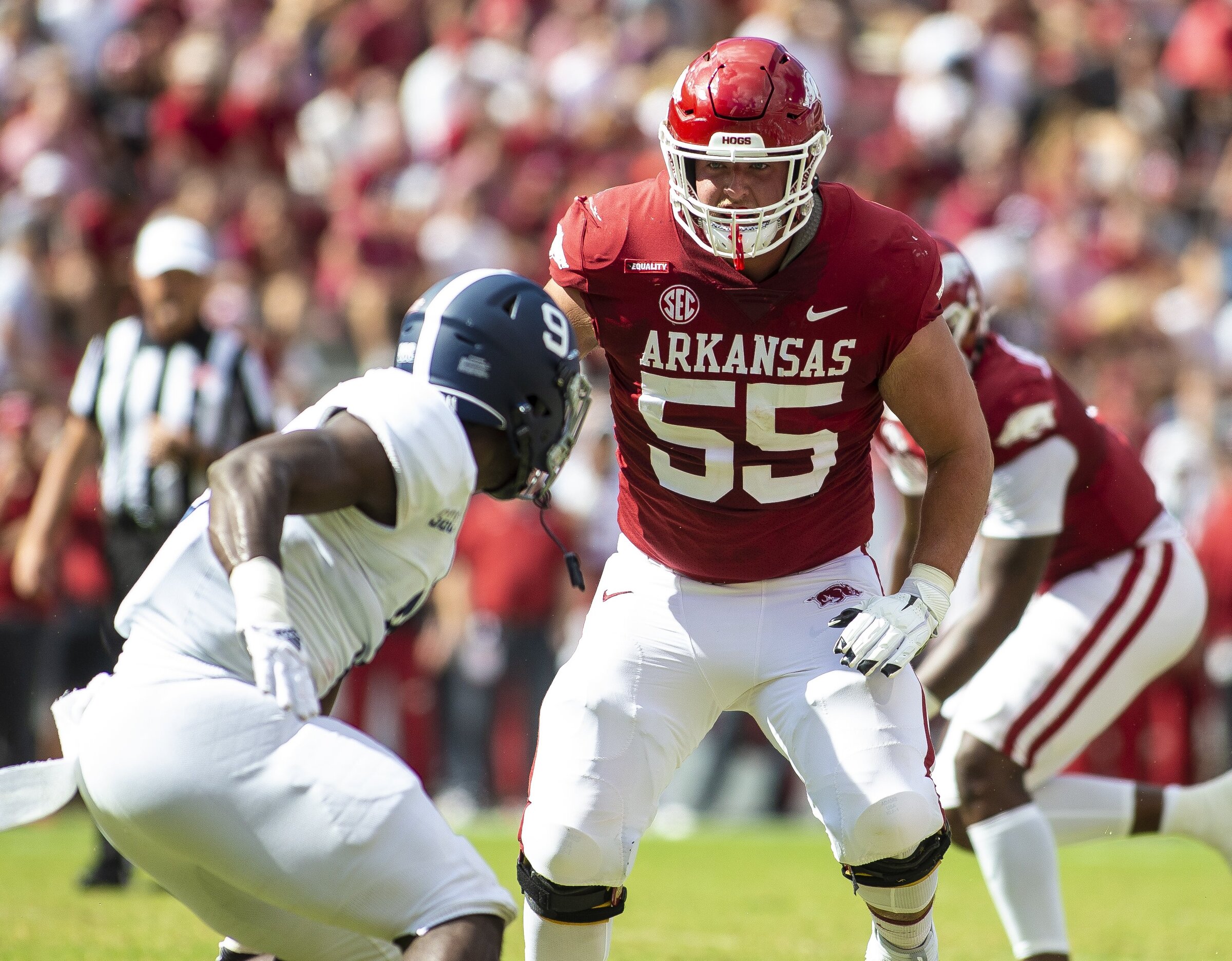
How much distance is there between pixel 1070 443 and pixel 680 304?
148cm

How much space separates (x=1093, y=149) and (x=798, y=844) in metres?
5.59

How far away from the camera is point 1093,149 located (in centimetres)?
1119

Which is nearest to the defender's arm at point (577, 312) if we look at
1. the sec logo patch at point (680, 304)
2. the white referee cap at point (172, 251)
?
the sec logo patch at point (680, 304)

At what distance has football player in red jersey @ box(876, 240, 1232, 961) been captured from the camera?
14.1 feet

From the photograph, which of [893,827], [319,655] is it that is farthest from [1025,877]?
[319,655]

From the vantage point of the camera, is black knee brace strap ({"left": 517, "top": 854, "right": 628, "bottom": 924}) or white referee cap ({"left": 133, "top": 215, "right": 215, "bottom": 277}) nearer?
black knee brace strap ({"left": 517, "top": 854, "right": 628, "bottom": 924})

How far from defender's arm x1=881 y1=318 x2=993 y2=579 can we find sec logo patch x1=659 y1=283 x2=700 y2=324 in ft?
1.43

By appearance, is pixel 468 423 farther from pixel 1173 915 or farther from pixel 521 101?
pixel 521 101

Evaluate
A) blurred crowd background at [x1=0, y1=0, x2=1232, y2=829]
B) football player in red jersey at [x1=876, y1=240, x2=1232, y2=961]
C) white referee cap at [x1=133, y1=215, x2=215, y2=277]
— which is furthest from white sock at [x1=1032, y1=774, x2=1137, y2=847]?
white referee cap at [x1=133, y1=215, x2=215, y2=277]

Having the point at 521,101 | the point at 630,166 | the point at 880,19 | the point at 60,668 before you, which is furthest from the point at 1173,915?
the point at 880,19

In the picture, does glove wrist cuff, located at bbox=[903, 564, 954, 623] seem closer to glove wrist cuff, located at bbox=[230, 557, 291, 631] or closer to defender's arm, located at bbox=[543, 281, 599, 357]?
defender's arm, located at bbox=[543, 281, 599, 357]

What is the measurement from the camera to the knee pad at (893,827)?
10.7 ft

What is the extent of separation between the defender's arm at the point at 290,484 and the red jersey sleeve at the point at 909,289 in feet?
4.10

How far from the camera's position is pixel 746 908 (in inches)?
239
